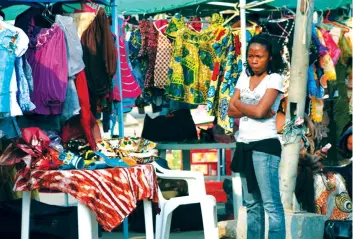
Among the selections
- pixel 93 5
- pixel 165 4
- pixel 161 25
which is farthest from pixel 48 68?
pixel 165 4

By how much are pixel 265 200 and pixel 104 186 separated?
4.15 ft

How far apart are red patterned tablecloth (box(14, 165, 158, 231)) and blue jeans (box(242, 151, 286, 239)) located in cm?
87

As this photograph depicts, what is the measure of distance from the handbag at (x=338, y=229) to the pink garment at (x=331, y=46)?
130 inches

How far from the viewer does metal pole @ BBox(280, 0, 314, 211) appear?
9.48 metres

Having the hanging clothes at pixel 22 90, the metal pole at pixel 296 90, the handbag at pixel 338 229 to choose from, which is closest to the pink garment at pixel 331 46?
the metal pole at pixel 296 90

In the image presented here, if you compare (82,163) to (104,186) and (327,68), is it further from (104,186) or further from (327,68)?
(327,68)

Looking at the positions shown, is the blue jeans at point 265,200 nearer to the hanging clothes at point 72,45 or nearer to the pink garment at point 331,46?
the hanging clothes at point 72,45

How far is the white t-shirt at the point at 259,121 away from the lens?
738cm

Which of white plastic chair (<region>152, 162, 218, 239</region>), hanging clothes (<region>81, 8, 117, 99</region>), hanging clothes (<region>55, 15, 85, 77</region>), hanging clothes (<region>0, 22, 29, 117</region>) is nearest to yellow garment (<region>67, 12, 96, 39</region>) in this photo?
hanging clothes (<region>81, 8, 117, 99</region>)

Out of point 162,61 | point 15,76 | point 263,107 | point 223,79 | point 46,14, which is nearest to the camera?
point 263,107

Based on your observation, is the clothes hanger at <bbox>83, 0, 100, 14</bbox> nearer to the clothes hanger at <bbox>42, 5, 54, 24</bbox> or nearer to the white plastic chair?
the clothes hanger at <bbox>42, 5, 54, 24</bbox>

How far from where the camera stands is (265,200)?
736 cm

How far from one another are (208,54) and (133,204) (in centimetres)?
440

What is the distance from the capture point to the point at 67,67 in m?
8.68
